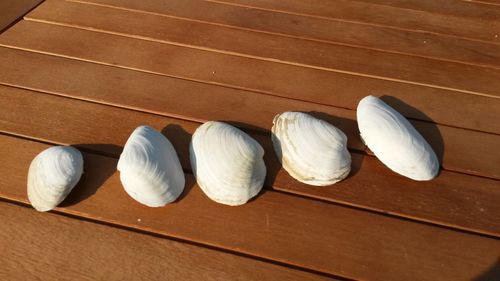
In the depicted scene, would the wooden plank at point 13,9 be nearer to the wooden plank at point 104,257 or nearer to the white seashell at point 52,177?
the white seashell at point 52,177

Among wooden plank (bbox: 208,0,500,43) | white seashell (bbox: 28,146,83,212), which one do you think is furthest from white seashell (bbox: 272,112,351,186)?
wooden plank (bbox: 208,0,500,43)

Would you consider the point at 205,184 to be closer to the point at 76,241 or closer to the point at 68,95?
the point at 76,241

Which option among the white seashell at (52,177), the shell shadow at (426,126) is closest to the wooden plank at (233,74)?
the shell shadow at (426,126)

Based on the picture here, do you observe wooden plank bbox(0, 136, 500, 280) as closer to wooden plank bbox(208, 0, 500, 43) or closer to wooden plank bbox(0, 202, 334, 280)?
wooden plank bbox(0, 202, 334, 280)

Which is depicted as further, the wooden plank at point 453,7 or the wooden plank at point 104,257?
the wooden plank at point 453,7

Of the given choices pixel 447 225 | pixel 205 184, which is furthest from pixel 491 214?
pixel 205 184

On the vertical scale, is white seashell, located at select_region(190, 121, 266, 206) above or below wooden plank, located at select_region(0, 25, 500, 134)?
below

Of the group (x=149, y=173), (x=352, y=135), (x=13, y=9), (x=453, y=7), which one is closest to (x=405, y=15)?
(x=453, y=7)
